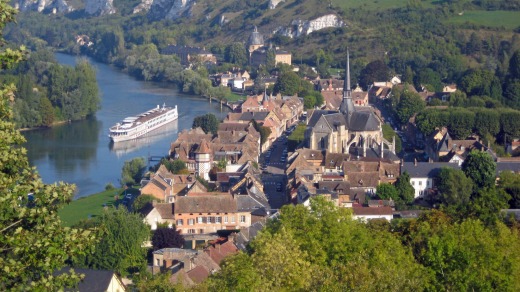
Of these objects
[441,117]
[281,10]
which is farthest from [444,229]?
[281,10]

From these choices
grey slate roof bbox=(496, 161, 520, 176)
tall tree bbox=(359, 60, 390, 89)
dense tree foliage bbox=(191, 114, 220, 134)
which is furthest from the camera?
tall tree bbox=(359, 60, 390, 89)

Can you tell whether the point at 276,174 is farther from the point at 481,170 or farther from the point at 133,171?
the point at 481,170

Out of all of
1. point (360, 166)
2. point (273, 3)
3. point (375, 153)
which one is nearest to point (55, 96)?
point (375, 153)

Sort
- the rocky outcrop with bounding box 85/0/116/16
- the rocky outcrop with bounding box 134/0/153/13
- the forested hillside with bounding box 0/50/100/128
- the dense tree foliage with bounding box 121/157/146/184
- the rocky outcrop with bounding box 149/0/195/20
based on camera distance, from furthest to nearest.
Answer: the rocky outcrop with bounding box 85/0/116/16, the rocky outcrop with bounding box 134/0/153/13, the rocky outcrop with bounding box 149/0/195/20, the forested hillside with bounding box 0/50/100/128, the dense tree foliage with bounding box 121/157/146/184

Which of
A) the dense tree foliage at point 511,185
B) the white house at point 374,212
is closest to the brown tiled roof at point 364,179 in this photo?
the white house at point 374,212

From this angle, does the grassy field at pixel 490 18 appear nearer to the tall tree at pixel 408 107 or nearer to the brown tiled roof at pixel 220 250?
the tall tree at pixel 408 107

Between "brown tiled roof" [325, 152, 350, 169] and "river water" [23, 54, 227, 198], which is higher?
"brown tiled roof" [325, 152, 350, 169]

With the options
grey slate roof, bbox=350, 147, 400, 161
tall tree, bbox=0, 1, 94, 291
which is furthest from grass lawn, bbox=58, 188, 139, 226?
tall tree, bbox=0, 1, 94, 291

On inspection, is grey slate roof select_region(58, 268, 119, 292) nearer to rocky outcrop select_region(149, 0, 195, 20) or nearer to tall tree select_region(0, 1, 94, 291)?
tall tree select_region(0, 1, 94, 291)
